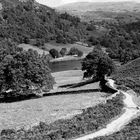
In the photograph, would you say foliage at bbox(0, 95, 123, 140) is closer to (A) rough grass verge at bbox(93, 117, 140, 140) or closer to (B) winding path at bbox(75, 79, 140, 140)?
(B) winding path at bbox(75, 79, 140, 140)

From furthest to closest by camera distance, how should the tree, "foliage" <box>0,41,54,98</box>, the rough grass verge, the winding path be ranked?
the tree
"foliage" <box>0,41,54,98</box>
the winding path
the rough grass verge

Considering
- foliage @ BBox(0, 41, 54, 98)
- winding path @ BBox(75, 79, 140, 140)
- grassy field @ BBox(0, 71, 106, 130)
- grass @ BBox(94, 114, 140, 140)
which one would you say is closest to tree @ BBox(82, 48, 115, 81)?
foliage @ BBox(0, 41, 54, 98)

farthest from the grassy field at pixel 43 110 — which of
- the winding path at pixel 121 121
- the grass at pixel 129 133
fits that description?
the grass at pixel 129 133

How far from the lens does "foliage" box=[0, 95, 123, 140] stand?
3431 centimetres

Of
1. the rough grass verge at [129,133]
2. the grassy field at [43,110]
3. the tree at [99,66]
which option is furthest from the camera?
the tree at [99,66]

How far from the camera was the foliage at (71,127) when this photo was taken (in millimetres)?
34312

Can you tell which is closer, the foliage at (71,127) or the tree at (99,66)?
the foliage at (71,127)

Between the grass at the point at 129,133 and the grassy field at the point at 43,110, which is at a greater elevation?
the grass at the point at 129,133

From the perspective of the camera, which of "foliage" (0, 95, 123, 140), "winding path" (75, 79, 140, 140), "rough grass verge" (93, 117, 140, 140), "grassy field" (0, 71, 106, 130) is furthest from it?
"grassy field" (0, 71, 106, 130)

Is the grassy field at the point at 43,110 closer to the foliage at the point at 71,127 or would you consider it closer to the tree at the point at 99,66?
the foliage at the point at 71,127

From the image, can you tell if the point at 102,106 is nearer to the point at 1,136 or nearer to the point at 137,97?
the point at 137,97

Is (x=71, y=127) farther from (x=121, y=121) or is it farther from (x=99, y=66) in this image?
(x=99, y=66)

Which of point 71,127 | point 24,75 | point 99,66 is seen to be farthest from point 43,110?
point 99,66

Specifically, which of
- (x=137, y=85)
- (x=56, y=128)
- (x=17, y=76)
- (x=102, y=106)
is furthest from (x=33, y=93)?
(x=56, y=128)
